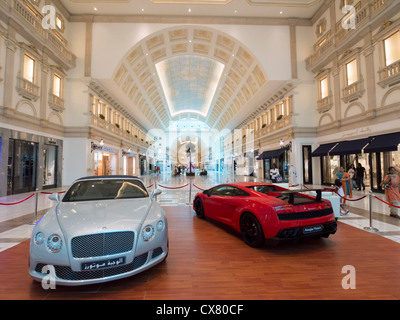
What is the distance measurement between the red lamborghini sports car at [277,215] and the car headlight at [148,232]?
207 cm

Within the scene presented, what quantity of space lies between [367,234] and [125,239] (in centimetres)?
550

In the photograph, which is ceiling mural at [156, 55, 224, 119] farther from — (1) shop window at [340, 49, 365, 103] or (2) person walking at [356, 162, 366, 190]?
(2) person walking at [356, 162, 366, 190]

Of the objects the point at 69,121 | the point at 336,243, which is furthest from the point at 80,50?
the point at 336,243

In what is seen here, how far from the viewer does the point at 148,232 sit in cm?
285

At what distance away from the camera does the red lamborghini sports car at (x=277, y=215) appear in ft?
12.3

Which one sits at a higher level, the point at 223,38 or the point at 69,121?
the point at 223,38

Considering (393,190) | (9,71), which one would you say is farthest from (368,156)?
(9,71)

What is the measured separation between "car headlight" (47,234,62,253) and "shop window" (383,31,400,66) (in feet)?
52.6

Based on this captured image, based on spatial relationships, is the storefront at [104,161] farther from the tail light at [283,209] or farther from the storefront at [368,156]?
the storefront at [368,156]

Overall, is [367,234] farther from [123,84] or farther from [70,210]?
[123,84]

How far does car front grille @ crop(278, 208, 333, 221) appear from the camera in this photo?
3.75m

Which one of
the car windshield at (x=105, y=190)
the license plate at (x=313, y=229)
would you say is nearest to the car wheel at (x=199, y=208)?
the car windshield at (x=105, y=190)

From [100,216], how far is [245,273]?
2.30 meters

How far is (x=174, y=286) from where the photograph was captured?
2.85 m
